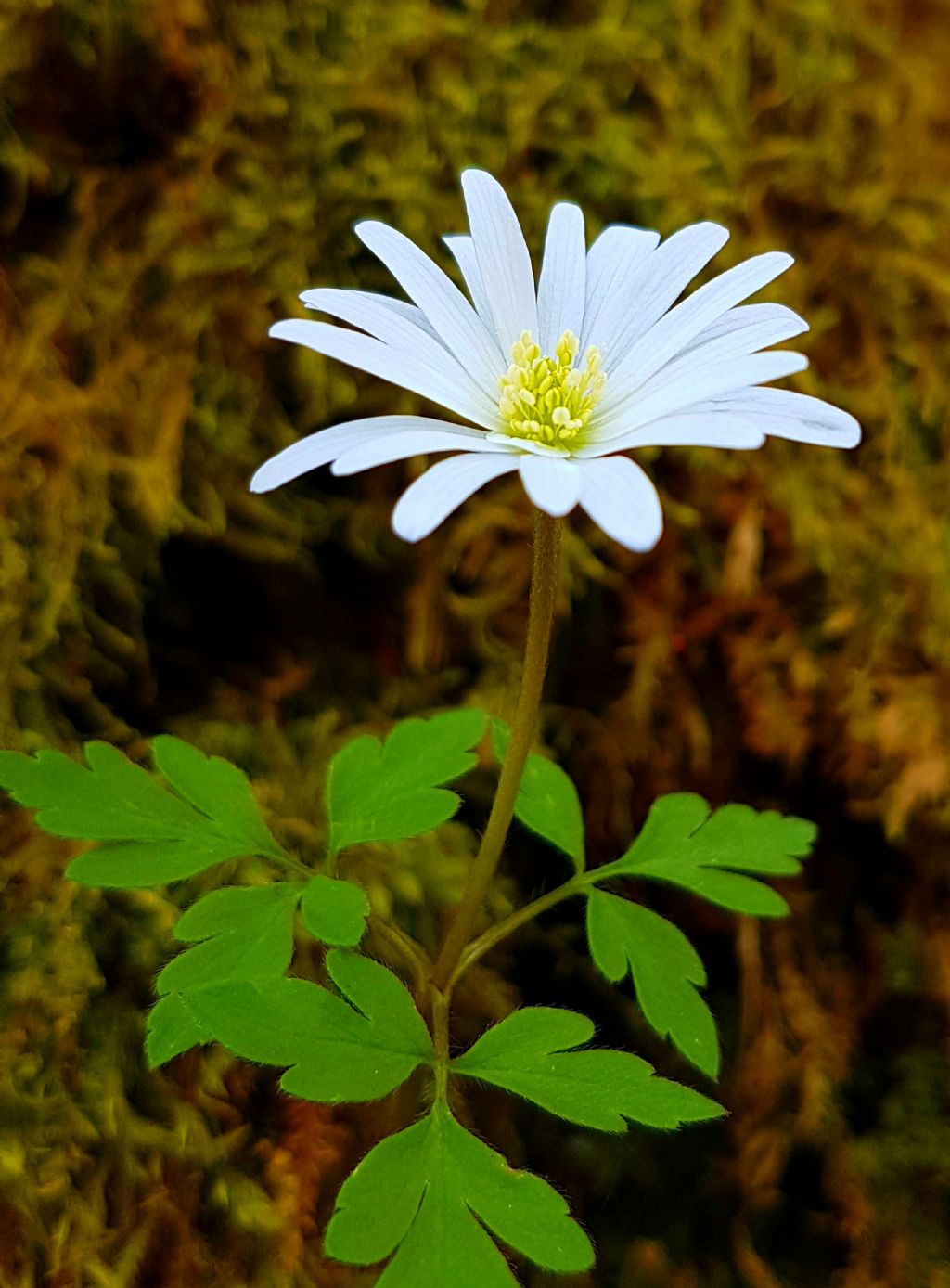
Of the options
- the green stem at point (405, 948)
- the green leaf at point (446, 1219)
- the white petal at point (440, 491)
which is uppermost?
the white petal at point (440, 491)

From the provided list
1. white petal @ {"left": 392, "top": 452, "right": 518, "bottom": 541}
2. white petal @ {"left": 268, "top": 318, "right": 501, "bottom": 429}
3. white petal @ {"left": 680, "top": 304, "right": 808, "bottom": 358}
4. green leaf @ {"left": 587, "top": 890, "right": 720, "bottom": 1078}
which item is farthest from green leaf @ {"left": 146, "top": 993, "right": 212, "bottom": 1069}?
white petal @ {"left": 680, "top": 304, "right": 808, "bottom": 358}

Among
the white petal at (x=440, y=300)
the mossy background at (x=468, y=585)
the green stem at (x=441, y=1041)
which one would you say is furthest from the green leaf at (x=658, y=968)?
the white petal at (x=440, y=300)

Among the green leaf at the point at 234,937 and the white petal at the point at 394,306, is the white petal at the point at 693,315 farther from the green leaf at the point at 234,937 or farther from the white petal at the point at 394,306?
the green leaf at the point at 234,937

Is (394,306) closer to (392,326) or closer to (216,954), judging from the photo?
(392,326)

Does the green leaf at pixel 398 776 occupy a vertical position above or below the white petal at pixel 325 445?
below

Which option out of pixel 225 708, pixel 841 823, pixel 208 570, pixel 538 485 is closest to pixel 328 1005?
pixel 538 485

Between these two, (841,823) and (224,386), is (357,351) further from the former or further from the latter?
(841,823)

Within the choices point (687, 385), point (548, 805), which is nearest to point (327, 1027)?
point (548, 805)

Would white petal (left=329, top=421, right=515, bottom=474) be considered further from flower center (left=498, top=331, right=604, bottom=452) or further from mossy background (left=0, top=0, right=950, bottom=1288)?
mossy background (left=0, top=0, right=950, bottom=1288)
